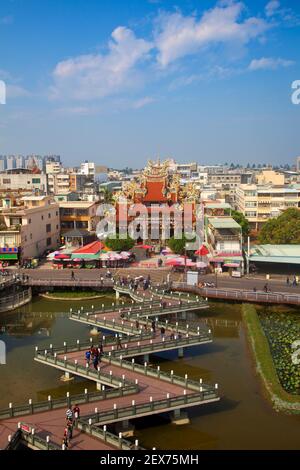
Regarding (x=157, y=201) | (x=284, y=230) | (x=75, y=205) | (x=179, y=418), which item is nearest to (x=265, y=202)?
(x=157, y=201)

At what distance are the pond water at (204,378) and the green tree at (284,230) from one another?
21.8m

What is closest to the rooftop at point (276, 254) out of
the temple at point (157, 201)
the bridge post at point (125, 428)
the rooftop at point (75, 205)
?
the temple at point (157, 201)

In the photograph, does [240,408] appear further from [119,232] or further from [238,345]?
[119,232]

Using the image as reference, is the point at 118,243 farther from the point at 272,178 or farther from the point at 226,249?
the point at 272,178

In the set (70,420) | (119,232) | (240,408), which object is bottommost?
(240,408)

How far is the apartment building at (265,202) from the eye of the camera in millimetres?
92062

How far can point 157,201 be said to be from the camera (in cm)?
7850

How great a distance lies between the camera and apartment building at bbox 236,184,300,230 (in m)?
92.1

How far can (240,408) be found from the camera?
28.1 metres

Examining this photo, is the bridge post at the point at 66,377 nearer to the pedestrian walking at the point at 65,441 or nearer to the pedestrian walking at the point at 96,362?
the pedestrian walking at the point at 96,362

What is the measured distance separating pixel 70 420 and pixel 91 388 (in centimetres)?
817

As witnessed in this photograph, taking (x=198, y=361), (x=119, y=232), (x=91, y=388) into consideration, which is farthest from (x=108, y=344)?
(x=119, y=232)

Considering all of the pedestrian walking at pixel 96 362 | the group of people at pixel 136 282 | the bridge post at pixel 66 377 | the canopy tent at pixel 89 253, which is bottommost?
the bridge post at pixel 66 377
